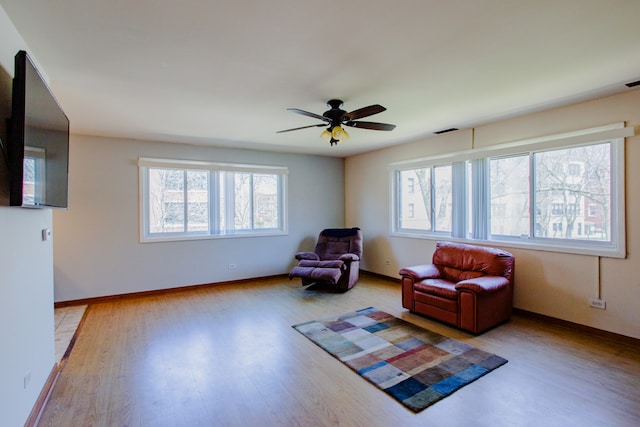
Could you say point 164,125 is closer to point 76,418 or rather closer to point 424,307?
point 76,418

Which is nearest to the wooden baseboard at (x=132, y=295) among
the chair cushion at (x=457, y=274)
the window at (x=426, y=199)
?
the window at (x=426, y=199)

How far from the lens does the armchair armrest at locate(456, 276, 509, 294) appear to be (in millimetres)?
3391

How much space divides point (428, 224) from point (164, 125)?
4309mm

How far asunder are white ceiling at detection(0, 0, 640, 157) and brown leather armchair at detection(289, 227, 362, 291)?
2.40 m

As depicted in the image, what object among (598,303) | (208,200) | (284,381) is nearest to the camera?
(284,381)

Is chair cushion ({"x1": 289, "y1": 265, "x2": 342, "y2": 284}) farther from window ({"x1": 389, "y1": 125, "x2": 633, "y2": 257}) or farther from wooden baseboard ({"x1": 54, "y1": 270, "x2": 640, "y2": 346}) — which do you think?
window ({"x1": 389, "y1": 125, "x2": 633, "y2": 257})

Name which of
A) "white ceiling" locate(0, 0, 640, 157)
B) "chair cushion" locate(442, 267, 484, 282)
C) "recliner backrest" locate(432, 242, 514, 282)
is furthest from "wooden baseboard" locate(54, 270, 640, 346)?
"white ceiling" locate(0, 0, 640, 157)

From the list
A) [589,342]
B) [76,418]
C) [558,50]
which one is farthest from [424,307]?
[76,418]

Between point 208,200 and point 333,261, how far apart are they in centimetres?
247

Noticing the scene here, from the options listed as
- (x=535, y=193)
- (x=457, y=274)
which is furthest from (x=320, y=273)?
(x=535, y=193)

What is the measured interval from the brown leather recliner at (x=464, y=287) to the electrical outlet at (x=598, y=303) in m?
0.74

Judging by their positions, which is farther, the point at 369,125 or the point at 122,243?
the point at 122,243

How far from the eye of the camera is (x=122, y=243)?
16.3ft

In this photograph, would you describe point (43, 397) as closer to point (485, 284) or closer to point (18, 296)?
point (18, 296)
